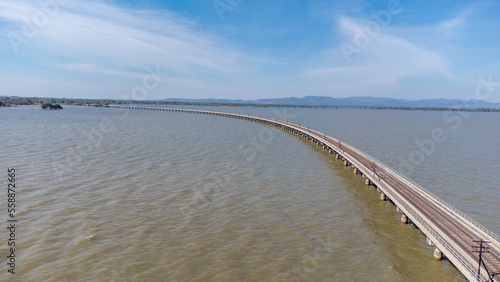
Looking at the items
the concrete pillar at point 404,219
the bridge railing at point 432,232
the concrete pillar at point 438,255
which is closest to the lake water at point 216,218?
the concrete pillar at point 438,255

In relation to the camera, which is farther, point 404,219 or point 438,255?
point 404,219

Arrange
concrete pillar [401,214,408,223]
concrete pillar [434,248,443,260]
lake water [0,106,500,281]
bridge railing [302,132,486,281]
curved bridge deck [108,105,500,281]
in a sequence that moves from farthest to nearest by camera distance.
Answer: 1. concrete pillar [401,214,408,223]
2. concrete pillar [434,248,443,260]
3. lake water [0,106,500,281]
4. curved bridge deck [108,105,500,281]
5. bridge railing [302,132,486,281]

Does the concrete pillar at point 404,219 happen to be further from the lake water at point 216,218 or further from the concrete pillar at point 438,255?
the concrete pillar at point 438,255

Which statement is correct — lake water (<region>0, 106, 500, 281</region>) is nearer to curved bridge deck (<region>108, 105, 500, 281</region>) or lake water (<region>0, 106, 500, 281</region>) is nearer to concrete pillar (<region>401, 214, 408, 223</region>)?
concrete pillar (<region>401, 214, 408, 223</region>)

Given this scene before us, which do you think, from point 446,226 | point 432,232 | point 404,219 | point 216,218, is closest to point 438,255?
point 432,232

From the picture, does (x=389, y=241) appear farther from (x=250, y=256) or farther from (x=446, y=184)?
(x=446, y=184)

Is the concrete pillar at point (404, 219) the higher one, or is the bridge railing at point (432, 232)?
the bridge railing at point (432, 232)

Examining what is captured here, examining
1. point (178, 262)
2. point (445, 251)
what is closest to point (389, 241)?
point (445, 251)

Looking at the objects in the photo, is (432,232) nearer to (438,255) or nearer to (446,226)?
(438,255)

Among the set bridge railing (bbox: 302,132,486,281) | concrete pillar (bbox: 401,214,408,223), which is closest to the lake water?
concrete pillar (bbox: 401,214,408,223)

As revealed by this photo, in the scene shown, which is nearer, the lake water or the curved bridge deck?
the curved bridge deck

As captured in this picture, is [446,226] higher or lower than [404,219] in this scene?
higher

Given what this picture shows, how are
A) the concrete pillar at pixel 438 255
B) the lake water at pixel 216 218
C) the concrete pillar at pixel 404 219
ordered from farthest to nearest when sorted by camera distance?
the concrete pillar at pixel 404 219 < the concrete pillar at pixel 438 255 < the lake water at pixel 216 218
